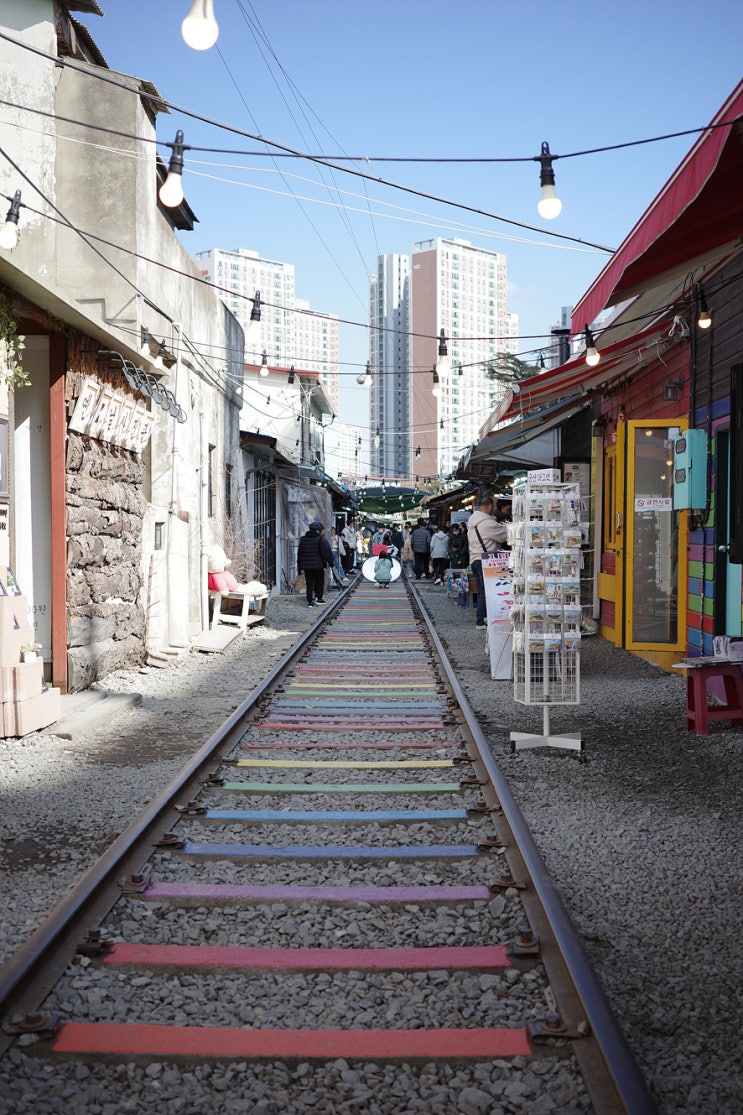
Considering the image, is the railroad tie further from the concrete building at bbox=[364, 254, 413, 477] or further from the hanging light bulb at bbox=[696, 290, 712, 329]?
the concrete building at bbox=[364, 254, 413, 477]

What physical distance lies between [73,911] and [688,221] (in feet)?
18.3

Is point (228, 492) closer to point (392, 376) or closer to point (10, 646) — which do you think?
point (10, 646)

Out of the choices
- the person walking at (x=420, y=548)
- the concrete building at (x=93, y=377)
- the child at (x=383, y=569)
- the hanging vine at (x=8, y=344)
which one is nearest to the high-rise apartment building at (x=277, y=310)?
the person walking at (x=420, y=548)

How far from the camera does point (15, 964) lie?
342cm

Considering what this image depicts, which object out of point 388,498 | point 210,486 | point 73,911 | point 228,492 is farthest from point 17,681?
point 388,498

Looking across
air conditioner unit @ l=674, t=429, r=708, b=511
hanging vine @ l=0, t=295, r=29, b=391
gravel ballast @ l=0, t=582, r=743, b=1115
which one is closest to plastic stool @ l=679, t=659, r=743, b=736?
gravel ballast @ l=0, t=582, r=743, b=1115

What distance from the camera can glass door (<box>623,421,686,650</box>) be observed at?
11141mm

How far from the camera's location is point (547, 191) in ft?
22.9

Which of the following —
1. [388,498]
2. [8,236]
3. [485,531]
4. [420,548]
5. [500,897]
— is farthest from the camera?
[388,498]

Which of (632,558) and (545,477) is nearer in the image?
(545,477)

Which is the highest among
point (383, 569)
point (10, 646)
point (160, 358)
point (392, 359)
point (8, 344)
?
point (392, 359)

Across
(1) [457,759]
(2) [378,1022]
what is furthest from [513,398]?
(2) [378,1022]

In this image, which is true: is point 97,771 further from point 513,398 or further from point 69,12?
point 69,12

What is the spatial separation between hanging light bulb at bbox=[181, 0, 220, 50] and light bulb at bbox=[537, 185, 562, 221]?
300cm
